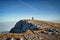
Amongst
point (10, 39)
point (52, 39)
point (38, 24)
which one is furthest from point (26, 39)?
point (38, 24)

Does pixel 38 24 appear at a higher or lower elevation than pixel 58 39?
higher

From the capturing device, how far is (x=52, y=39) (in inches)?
760

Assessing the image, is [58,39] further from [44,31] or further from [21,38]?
[21,38]

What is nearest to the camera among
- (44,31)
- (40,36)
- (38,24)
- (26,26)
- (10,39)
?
(10,39)

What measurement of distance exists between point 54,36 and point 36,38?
7.99 feet

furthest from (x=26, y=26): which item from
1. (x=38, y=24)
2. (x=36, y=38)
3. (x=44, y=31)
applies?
(x=36, y=38)

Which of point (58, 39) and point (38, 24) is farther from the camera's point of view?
point (38, 24)

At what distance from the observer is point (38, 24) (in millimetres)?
25141

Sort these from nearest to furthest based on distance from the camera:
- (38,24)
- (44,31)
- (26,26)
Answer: (44,31) → (38,24) → (26,26)

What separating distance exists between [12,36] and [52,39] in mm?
4847

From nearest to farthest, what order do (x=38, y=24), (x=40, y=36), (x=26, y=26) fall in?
(x=40, y=36) → (x=38, y=24) → (x=26, y=26)

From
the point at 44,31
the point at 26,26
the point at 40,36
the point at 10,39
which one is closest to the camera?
the point at 10,39

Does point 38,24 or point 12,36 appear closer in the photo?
point 12,36

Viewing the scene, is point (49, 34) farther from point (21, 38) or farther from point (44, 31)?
point (21, 38)
